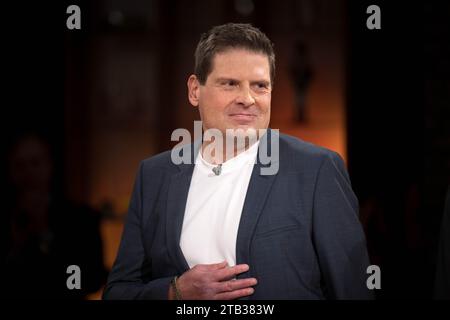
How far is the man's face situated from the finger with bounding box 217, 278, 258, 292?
0.45 m

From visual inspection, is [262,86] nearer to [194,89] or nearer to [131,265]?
[194,89]

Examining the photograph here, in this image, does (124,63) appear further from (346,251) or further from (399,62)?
(346,251)

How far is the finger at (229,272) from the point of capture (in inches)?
67.4

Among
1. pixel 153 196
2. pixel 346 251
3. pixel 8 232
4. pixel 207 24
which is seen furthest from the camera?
pixel 207 24

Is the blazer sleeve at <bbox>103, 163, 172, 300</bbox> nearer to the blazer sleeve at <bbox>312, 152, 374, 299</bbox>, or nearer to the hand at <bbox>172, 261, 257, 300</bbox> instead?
the hand at <bbox>172, 261, 257, 300</bbox>

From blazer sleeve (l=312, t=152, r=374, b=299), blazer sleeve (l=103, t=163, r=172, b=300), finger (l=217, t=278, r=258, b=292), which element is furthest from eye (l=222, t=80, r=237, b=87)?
finger (l=217, t=278, r=258, b=292)

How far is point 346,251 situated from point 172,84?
9.08 feet

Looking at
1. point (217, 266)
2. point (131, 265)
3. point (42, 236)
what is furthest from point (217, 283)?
point (42, 236)

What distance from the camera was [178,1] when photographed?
430 cm

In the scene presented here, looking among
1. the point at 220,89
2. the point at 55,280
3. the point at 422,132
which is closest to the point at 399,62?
the point at 422,132

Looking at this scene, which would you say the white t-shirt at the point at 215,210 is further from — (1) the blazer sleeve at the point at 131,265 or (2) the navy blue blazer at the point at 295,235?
(1) the blazer sleeve at the point at 131,265

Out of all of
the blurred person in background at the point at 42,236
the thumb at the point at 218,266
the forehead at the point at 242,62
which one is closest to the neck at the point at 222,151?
the forehead at the point at 242,62

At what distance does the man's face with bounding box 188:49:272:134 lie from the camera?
1.79m

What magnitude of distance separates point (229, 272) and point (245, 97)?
20.1 inches
